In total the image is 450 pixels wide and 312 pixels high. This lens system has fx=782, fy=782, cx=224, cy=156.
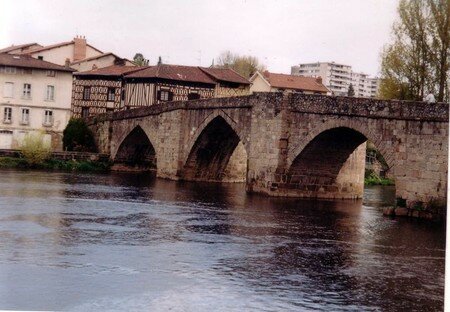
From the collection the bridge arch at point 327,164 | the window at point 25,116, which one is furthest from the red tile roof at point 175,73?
the bridge arch at point 327,164

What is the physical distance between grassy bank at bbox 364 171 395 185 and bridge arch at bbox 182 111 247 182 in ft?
25.0

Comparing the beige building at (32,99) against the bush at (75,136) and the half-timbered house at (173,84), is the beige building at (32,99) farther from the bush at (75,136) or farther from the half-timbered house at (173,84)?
the half-timbered house at (173,84)

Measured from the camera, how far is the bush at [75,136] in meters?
42.0

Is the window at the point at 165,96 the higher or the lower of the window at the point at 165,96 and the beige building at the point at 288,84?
the lower

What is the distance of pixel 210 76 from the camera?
155ft

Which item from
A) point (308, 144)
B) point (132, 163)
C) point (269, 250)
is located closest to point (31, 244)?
point (269, 250)

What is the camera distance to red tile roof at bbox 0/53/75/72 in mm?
41062

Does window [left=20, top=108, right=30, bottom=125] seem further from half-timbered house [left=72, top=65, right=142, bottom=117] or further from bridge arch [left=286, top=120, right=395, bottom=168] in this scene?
bridge arch [left=286, top=120, right=395, bottom=168]

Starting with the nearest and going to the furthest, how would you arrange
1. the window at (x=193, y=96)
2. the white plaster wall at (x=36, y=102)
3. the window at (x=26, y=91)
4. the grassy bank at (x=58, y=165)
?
the grassy bank at (x=58, y=165) → the white plaster wall at (x=36, y=102) → the window at (x=26, y=91) → the window at (x=193, y=96)

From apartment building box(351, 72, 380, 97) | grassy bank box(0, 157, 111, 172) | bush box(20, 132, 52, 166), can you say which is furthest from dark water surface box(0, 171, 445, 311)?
apartment building box(351, 72, 380, 97)

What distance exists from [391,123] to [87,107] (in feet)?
93.6

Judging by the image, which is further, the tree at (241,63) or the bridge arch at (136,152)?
the tree at (241,63)

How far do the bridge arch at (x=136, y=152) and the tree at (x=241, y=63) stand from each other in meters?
25.1

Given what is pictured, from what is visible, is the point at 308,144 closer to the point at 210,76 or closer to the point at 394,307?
the point at 394,307
